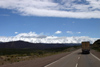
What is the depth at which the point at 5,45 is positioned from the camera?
198375 millimetres

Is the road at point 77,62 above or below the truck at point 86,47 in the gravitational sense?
below

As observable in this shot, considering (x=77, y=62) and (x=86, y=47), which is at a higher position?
(x=86, y=47)

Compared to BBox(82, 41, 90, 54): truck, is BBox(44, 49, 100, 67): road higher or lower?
lower

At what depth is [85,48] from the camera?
43.7 meters

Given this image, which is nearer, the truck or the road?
the road

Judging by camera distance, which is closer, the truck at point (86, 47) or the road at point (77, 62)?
the road at point (77, 62)

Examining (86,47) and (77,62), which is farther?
(86,47)

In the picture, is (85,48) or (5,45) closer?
(85,48)

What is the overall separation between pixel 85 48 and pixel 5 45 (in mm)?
166678
